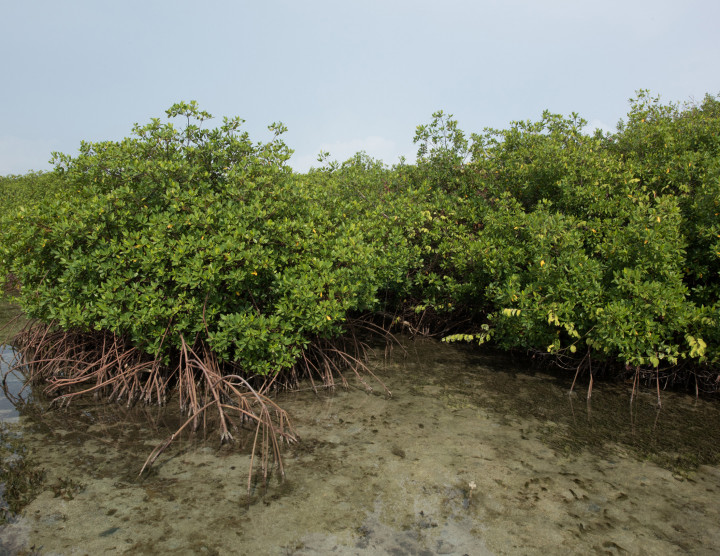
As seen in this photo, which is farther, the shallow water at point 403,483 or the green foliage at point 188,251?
the green foliage at point 188,251

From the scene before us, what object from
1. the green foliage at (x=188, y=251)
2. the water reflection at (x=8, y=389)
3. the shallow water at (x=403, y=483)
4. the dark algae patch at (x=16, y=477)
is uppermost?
the green foliage at (x=188, y=251)

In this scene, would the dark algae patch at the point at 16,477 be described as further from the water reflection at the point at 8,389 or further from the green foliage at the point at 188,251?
the green foliage at the point at 188,251

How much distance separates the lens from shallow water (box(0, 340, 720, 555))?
3.12 m

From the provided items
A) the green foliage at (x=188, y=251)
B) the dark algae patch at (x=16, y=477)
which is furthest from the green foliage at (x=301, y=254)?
the dark algae patch at (x=16, y=477)

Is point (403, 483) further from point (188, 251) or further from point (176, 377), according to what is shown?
point (176, 377)

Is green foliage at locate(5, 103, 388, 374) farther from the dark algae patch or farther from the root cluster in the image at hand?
the dark algae patch

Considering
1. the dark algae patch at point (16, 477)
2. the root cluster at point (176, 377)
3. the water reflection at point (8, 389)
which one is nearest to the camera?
the dark algae patch at point (16, 477)

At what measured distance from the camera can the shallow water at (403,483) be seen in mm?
3121

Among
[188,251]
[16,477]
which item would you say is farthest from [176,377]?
[16,477]

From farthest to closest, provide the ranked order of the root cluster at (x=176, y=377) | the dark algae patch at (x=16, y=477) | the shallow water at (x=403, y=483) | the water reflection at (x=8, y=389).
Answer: the water reflection at (x=8, y=389) → the root cluster at (x=176, y=377) → the dark algae patch at (x=16, y=477) → the shallow water at (x=403, y=483)

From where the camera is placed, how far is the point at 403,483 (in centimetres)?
374

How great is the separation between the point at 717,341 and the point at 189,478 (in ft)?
16.7

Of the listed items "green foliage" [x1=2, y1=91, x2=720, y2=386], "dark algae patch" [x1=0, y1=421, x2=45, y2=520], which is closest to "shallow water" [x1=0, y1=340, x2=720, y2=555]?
"dark algae patch" [x1=0, y1=421, x2=45, y2=520]

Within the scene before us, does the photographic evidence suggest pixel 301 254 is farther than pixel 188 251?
Yes
